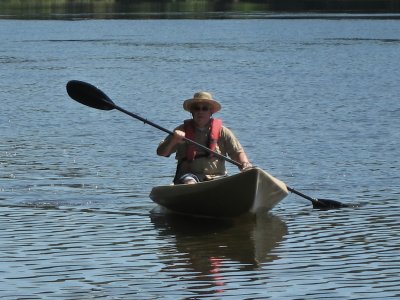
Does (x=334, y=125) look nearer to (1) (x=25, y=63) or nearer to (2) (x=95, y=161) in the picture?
(2) (x=95, y=161)

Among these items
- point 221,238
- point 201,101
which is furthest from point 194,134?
point 221,238

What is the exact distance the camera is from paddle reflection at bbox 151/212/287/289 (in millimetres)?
12594

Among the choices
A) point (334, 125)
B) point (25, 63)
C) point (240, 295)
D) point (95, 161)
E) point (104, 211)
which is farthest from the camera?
point (25, 63)

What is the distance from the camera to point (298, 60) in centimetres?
4869

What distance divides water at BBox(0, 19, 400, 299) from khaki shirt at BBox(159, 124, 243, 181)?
59 centimetres

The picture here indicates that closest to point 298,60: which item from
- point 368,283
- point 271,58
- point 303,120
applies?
point 271,58

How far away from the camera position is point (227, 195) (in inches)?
570

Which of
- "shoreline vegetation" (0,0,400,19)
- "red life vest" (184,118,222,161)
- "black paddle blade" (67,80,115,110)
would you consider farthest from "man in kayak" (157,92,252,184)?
"shoreline vegetation" (0,0,400,19)

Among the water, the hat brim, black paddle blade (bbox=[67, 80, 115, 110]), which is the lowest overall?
the water

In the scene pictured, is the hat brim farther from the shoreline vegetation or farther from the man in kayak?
the shoreline vegetation

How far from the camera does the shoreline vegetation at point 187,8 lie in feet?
329

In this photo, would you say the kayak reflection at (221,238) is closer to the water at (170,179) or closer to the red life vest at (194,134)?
the water at (170,179)

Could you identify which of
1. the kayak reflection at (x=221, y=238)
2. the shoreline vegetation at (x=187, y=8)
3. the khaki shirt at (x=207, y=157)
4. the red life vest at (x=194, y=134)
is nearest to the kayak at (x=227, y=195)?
the kayak reflection at (x=221, y=238)

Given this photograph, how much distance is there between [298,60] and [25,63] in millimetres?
9888
